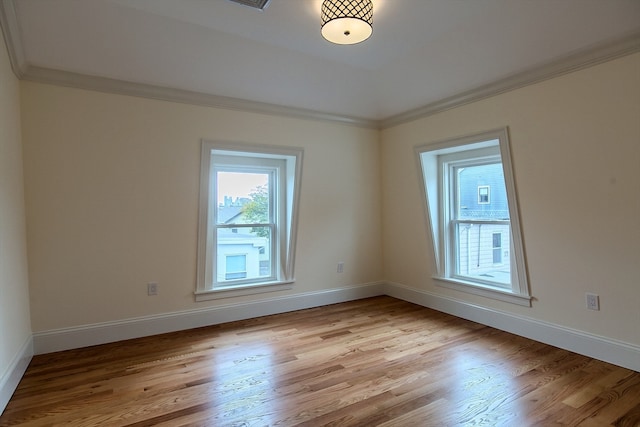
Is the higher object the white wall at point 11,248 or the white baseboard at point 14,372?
the white wall at point 11,248

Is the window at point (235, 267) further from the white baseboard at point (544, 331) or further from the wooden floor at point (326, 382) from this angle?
the white baseboard at point (544, 331)

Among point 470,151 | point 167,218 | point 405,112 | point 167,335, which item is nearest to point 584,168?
point 470,151

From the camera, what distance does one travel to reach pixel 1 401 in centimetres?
194

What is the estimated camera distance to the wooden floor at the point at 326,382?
1911 millimetres

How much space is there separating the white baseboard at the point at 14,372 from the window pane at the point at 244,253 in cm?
161

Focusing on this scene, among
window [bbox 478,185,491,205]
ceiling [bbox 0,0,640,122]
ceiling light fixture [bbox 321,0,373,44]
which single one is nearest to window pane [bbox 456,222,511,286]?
window [bbox 478,185,491,205]

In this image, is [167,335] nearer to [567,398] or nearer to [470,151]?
[567,398]

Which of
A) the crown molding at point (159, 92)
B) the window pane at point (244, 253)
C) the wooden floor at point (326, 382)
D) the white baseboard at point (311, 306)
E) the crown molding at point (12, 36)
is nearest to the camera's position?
the wooden floor at point (326, 382)

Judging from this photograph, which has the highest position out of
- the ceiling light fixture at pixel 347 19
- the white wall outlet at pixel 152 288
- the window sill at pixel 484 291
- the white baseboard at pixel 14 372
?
the ceiling light fixture at pixel 347 19

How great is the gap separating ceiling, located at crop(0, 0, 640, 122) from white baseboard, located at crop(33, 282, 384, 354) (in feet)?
6.93

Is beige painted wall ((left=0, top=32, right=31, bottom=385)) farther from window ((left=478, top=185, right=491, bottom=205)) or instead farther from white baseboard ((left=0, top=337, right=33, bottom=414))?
window ((left=478, top=185, right=491, bottom=205))

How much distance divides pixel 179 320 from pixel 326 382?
67.0 inches

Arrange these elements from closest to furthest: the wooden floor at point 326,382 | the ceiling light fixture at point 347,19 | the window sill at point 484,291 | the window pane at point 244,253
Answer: the wooden floor at point 326,382, the ceiling light fixture at point 347,19, the window sill at point 484,291, the window pane at point 244,253

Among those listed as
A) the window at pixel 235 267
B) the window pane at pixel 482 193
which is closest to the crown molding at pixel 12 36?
the window at pixel 235 267
